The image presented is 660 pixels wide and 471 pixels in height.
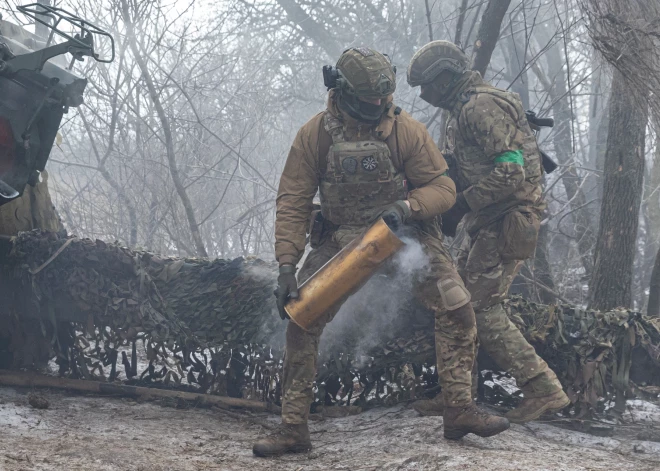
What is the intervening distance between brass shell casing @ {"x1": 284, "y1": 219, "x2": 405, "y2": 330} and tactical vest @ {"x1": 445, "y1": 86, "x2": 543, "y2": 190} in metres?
1.11

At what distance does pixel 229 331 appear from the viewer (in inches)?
185

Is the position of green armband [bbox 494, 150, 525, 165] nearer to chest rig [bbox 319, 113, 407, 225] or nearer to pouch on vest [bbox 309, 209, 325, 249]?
chest rig [bbox 319, 113, 407, 225]

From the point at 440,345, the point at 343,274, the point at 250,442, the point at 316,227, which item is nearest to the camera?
the point at 343,274

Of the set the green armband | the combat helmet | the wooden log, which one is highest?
the combat helmet

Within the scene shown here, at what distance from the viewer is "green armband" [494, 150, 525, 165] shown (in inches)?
167

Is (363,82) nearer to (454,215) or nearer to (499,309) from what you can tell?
(454,215)

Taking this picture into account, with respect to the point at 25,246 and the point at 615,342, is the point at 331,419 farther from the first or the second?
the point at 25,246

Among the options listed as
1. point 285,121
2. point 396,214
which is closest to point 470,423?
point 396,214

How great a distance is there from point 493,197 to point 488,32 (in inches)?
103

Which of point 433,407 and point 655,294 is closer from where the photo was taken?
point 433,407

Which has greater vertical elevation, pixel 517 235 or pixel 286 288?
pixel 517 235

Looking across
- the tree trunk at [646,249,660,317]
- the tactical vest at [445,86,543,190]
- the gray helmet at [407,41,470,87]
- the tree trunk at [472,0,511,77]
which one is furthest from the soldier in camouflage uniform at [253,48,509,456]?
the tree trunk at [646,249,660,317]

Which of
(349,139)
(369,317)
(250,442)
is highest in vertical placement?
(349,139)

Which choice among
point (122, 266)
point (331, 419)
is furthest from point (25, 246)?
point (331, 419)
